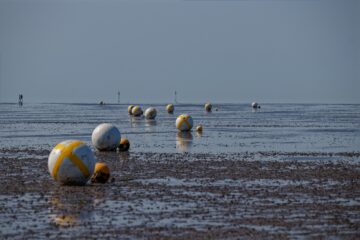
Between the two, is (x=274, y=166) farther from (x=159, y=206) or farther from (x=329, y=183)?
(x=159, y=206)

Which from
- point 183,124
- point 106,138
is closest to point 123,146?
point 106,138

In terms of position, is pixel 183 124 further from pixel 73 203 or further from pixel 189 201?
pixel 73 203

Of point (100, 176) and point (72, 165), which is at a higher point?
point (72, 165)

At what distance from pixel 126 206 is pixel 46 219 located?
2802mm

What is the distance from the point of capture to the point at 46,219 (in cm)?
1841

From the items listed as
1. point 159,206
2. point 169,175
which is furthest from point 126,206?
point 169,175

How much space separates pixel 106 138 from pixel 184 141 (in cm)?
1042

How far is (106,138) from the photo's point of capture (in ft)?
128

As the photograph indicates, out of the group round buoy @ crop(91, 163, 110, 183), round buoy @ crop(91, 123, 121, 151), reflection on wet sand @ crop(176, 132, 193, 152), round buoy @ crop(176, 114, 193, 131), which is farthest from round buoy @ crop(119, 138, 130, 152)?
round buoy @ crop(176, 114, 193, 131)

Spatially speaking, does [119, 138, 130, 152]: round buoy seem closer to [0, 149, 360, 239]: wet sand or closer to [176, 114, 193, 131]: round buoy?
[0, 149, 360, 239]: wet sand

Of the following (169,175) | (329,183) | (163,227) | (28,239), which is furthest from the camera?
(169,175)

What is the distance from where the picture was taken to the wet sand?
1703cm

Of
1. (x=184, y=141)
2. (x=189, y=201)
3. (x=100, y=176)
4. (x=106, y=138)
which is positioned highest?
(x=106, y=138)

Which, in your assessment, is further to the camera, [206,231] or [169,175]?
[169,175]
